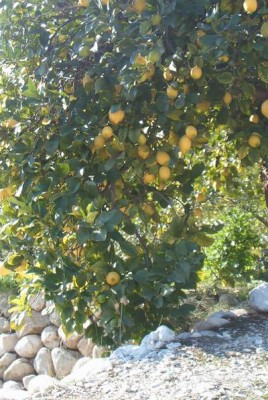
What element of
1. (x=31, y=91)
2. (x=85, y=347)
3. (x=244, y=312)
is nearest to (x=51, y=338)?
(x=85, y=347)

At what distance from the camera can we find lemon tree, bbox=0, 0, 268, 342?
8.85ft

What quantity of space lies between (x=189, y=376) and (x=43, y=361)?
14.8ft

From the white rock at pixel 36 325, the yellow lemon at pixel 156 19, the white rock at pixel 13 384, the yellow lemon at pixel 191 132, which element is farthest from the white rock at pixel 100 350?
the white rock at pixel 36 325

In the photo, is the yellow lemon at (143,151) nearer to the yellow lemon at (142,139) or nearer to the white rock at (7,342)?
the yellow lemon at (142,139)

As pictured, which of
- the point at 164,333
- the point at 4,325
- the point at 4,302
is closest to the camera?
the point at 164,333

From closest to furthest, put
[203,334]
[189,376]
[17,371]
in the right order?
[189,376] < [203,334] < [17,371]

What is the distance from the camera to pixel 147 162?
3.01m

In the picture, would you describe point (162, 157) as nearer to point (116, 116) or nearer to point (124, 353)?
point (116, 116)

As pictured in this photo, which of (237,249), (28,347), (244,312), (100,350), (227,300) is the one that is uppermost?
(244,312)

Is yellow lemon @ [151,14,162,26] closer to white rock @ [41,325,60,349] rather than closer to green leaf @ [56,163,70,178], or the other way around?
green leaf @ [56,163,70,178]

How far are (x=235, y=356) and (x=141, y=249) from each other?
85 cm

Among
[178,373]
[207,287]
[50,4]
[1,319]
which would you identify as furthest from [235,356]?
[1,319]

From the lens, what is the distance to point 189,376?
2.65 metres

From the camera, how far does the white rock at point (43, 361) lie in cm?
677
